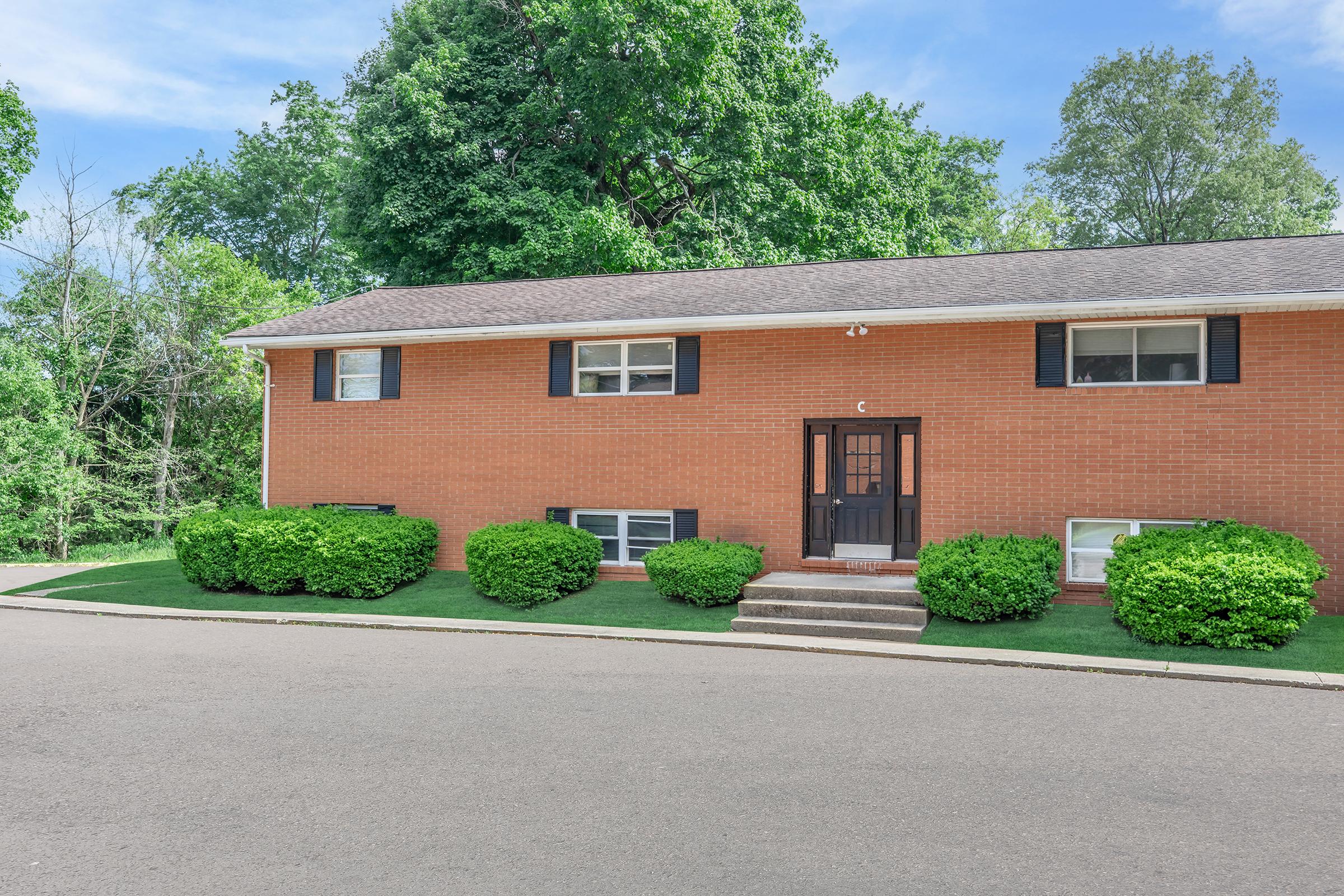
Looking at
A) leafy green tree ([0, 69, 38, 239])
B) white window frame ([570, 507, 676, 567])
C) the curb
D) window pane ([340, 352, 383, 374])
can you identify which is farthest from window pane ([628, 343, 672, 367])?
leafy green tree ([0, 69, 38, 239])

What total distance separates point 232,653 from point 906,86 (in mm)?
28404

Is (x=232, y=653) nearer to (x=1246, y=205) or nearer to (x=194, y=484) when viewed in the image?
(x=194, y=484)

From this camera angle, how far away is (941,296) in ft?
44.8

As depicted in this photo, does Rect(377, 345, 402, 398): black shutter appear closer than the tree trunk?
Yes

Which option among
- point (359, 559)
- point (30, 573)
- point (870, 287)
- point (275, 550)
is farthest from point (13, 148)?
point (870, 287)

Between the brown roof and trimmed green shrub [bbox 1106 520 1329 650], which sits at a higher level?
the brown roof

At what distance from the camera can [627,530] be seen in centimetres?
1506

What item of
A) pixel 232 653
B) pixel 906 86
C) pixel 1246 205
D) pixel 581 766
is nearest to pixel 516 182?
pixel 906 86

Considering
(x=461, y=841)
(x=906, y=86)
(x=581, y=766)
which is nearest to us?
(x=461, y=841)

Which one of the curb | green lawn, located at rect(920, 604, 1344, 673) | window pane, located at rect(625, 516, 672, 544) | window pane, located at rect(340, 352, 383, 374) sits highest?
window pane, located at rect(340, 352, 383, 374)

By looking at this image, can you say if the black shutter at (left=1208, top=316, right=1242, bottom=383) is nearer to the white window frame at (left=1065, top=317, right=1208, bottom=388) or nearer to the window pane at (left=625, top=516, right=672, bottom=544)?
the white window frame at (left=1065, top=317, right=1208, bottom=388)

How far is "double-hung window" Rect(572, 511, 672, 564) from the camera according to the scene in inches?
587

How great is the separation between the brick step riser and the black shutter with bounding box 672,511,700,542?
2052 millimetres

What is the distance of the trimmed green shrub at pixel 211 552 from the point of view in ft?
48.3
